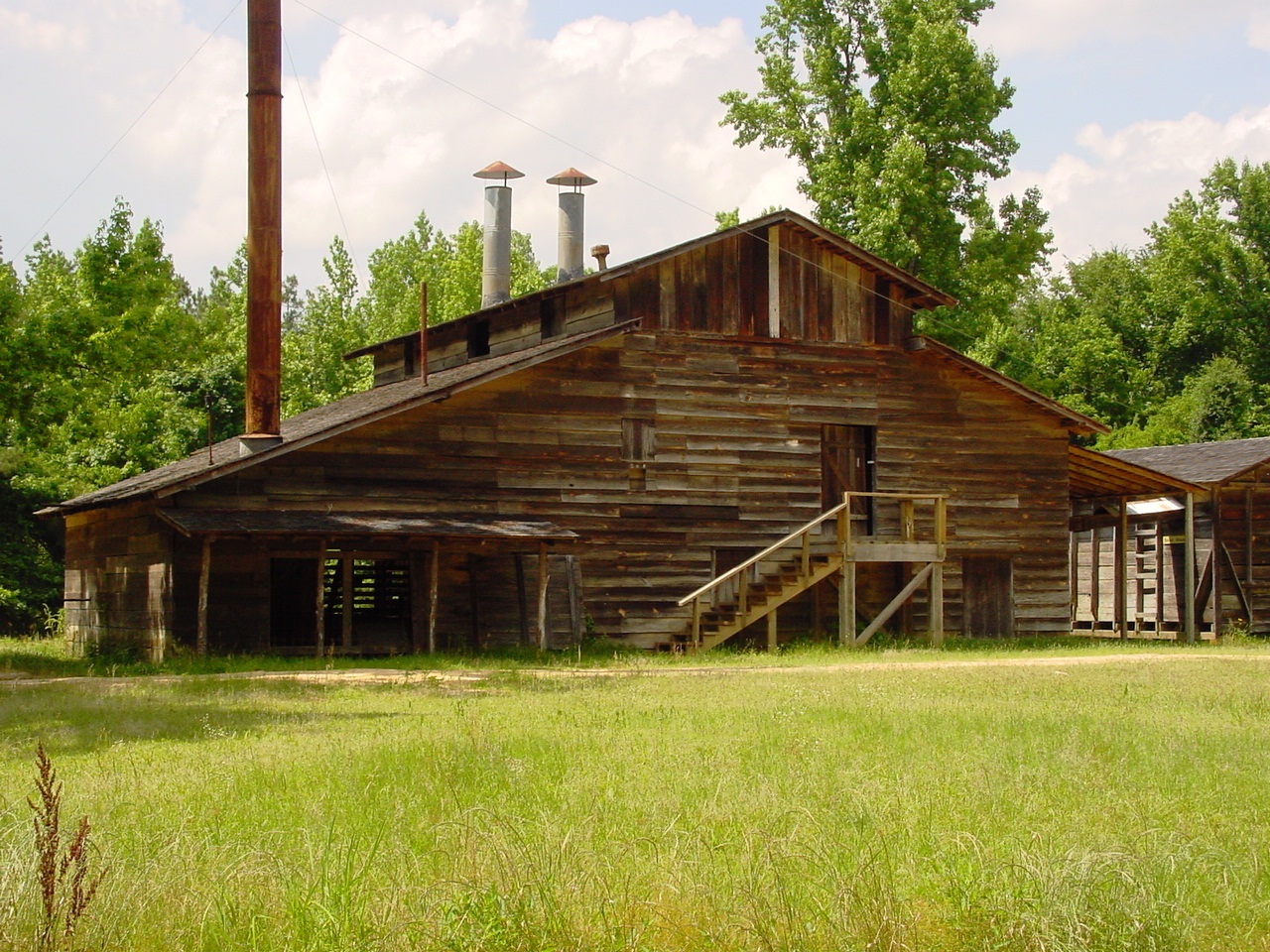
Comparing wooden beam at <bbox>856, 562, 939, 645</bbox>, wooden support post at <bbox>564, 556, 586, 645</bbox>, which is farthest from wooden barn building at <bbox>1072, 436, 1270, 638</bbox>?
wooden support post at <bbox>564, 556, 586, 645</bbox>

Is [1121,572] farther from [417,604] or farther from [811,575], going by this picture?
[417,604]

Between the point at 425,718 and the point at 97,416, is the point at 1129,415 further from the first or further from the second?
the point at 425,718

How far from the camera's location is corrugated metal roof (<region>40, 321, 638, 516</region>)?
24.3 metres

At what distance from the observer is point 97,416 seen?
160 feet

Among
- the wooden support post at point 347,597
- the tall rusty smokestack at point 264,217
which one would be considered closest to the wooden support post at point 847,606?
the wooden support post at point 347,597

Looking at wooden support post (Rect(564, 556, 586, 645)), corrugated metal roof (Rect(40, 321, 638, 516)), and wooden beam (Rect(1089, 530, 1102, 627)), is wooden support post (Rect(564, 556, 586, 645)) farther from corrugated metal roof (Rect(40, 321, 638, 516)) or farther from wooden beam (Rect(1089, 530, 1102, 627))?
wooden beam (Rect(1089, 530, 1102, 627))

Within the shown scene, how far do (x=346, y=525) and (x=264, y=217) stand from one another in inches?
236

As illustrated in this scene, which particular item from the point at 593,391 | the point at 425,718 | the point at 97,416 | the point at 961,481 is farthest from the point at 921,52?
the point at 425,718

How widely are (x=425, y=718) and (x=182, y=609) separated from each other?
36.3ft

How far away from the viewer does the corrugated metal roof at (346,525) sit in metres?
23.4

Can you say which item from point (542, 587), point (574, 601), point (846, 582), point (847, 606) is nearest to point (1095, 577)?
point (846, 582)

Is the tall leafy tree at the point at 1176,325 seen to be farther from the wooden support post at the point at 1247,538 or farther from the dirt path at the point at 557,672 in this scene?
the dirt path at the point at 557,672

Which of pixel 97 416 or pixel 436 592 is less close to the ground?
pixel 97 416

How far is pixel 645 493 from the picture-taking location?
28.8m
